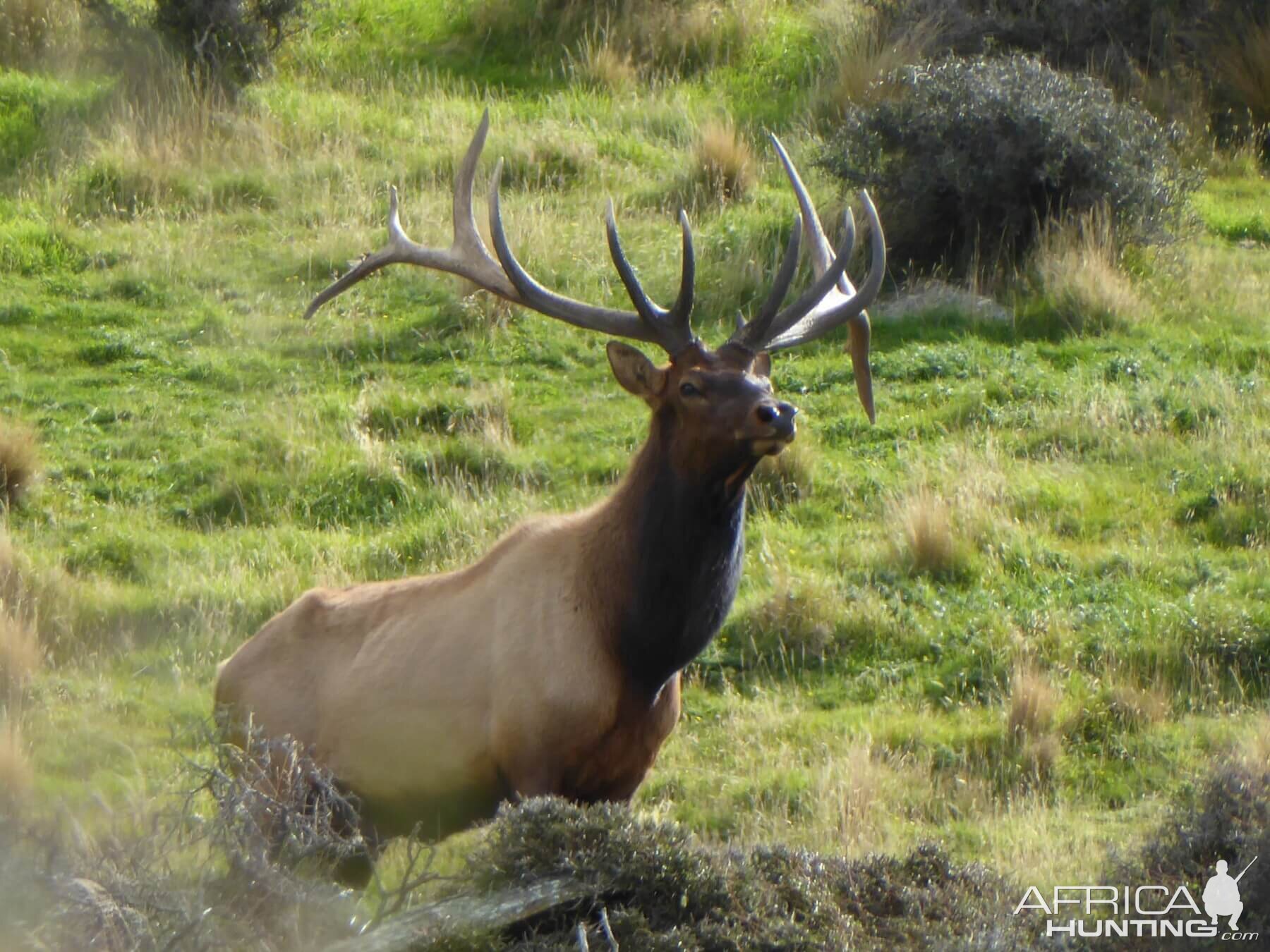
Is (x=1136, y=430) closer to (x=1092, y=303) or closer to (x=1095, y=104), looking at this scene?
(x=1092, y=303)

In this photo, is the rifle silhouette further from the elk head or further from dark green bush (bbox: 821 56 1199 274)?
dark green bush (bbox: 821 56 1199 274)

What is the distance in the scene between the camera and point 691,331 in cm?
→ 678

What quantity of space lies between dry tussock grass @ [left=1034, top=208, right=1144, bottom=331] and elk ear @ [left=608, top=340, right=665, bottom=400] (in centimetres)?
672

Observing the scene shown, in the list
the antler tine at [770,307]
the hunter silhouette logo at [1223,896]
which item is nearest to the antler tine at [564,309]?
the antler tine at [770,307]

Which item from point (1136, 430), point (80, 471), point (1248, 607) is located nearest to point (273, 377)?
point (80, 471)

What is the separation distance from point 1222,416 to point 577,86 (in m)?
8.04

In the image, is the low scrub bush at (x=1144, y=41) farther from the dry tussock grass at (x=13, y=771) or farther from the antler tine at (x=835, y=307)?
the dry tussock grass at (x=13, y=771)

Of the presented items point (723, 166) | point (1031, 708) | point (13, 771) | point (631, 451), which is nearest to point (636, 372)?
point (1031, 708)

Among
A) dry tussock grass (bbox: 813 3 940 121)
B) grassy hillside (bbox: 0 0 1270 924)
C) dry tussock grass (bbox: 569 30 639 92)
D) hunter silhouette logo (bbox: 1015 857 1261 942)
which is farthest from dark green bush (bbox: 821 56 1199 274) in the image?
hunter silhouette logo (bbox: 1015 857 1261 942)

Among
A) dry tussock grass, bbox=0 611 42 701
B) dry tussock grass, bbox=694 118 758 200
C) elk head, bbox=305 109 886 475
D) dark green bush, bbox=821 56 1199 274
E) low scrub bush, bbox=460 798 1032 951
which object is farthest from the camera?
dry tussock grass, bbox=694 118 758 200

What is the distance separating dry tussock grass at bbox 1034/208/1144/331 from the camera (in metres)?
12.8

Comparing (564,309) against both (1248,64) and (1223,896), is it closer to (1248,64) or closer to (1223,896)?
(1223,896)

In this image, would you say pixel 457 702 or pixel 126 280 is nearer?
pixel 457 702

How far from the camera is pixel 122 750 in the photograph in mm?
8375
